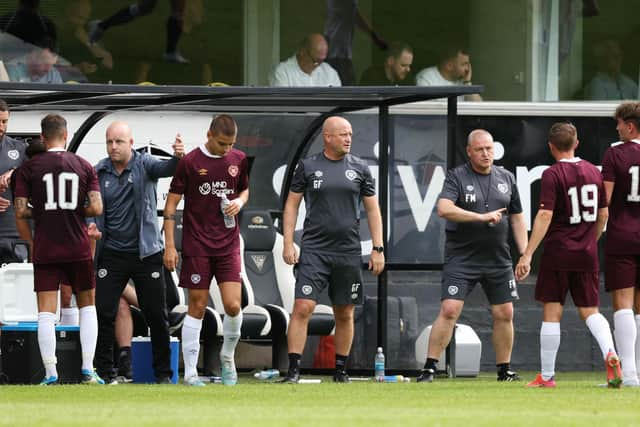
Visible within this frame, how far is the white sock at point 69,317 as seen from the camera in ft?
42.7

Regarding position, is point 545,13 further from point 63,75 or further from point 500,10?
point 63,75

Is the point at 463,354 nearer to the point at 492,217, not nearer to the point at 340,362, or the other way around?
the point at 340,362

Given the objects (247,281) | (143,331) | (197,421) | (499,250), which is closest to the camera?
(197,421)

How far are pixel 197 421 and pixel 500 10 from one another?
965 cm

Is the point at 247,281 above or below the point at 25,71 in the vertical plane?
below

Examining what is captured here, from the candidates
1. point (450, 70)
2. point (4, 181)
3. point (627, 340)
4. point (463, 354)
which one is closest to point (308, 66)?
point (450, 70)

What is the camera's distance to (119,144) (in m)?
13.0

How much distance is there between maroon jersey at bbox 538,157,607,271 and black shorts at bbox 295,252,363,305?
1625mm

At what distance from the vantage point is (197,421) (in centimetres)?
930

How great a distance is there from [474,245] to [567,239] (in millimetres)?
1334

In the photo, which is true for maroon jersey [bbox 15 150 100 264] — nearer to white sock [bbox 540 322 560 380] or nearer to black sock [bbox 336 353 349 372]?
black sock [bbox 336 353 349 372]

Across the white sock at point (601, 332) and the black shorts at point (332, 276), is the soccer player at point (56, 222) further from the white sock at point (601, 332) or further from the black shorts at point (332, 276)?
the white sock at point (601, 332)

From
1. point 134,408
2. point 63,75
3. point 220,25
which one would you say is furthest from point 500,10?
point 134,408

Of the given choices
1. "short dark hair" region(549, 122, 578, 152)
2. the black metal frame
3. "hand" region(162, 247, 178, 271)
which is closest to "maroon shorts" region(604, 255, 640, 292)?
"short dark hair" region(549, 122, 578, 152)
